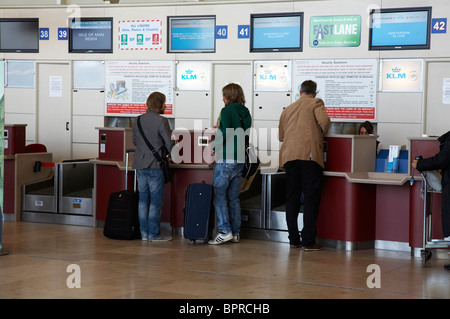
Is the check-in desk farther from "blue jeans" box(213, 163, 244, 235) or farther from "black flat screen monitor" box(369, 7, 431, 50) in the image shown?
"black flat screen monitor" box(369, 7, 431, 50)

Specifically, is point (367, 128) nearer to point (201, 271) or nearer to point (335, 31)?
point (335, 31)

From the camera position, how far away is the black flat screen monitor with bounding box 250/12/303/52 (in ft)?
31.0

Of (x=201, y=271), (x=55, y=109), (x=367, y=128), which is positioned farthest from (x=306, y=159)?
(x=55, y=109)

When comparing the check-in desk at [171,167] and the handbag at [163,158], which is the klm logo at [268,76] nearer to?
the check-in desk at [171,167]

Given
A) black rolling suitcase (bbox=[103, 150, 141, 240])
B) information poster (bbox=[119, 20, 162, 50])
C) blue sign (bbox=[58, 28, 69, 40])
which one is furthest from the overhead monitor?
black rolling suitcase (bbox=[103, 150, 141, 240])

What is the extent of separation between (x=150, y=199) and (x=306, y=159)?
1.63 m

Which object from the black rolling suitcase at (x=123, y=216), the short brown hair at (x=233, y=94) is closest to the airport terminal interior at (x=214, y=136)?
the black rolling suitcase at (x=123, y=216)

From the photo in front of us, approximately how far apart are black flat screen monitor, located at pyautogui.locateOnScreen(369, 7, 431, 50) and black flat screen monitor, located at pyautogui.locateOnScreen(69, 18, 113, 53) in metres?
3.92

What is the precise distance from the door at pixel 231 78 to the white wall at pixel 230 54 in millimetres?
97

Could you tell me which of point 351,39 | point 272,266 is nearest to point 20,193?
point 272,266

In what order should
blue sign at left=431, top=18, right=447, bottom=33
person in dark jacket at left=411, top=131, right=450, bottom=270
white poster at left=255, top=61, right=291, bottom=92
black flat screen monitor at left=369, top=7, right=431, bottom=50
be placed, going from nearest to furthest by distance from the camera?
person in dark jacket at left=411, top=131, right=450, bottom=270, blue sign at left=431, top=18, right=447, bottom=33, black flat screen monitor at left=369, top=7, right=431, bottom=50, white poster at left=255, top=61, right=291, bottom=92

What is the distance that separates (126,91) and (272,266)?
216 inches
